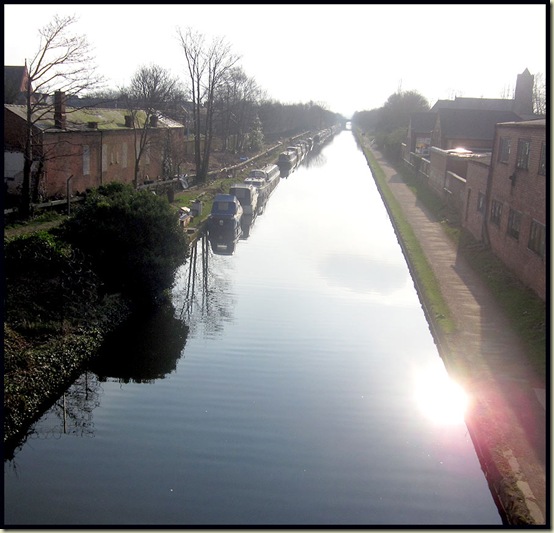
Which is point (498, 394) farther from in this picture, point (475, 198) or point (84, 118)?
point (84, 118)

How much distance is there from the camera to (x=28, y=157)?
1016 inches

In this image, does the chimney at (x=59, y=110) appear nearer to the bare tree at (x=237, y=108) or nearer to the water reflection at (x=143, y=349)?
the water reflection at (x=143, y=349)

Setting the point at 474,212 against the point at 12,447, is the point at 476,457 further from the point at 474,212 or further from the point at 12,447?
the point at 474,212

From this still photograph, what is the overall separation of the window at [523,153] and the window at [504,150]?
53.7 inches

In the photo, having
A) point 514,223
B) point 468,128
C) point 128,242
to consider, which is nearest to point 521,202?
point 514,223

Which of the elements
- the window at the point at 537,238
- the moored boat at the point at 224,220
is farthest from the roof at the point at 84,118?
the window at the point at 537,238

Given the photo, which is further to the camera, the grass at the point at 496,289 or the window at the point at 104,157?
the window at the point at 104,157

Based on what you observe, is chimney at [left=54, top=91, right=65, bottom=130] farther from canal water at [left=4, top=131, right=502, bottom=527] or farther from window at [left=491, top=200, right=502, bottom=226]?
window at [left=491, top=200, right=502, bottom=226]

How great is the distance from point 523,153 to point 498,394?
1118 cm

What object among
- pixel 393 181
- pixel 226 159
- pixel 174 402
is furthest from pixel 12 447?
pixel 226 159

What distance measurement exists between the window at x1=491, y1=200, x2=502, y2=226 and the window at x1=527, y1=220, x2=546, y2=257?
13.9ft

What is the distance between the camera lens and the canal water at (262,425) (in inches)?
406

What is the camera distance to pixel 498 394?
1332 centimetres

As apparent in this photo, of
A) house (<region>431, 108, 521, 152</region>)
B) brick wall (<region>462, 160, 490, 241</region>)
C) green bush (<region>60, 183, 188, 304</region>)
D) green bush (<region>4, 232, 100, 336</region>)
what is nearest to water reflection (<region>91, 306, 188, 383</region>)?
green bush (<region>60, 183, 188, 304</region>)
